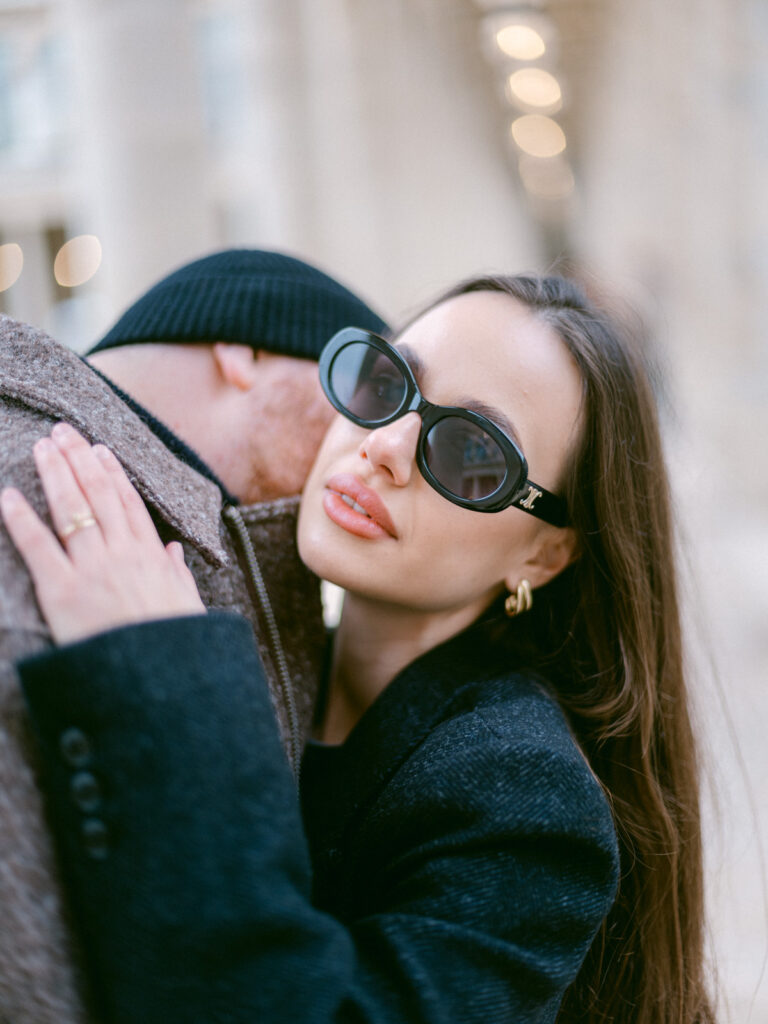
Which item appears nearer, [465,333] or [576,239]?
[465,333]

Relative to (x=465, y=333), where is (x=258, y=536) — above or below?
below

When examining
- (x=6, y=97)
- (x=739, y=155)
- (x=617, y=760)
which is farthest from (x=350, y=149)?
(x=6, y=97)

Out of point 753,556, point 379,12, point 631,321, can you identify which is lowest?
point 753,556

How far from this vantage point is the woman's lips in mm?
1713

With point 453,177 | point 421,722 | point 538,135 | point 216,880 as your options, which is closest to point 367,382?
point 421,722

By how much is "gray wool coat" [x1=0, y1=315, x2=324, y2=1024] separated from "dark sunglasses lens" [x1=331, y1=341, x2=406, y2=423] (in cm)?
24

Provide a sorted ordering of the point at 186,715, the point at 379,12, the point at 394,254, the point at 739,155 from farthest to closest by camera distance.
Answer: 1. the point at 394,254
2. the point at 379,12
3. the point at 739,155
4. the point at 186,715

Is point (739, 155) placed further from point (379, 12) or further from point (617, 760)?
point (617, 760)

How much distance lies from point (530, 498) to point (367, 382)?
1.25ft

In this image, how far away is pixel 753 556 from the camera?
708 centimetres

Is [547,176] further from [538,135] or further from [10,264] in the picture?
[10,264]

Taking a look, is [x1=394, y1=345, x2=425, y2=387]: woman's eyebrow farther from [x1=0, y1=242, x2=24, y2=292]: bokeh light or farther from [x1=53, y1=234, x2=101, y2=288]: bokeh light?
[x1=0, y1=242, x2=24, y2=292]: bokeh light

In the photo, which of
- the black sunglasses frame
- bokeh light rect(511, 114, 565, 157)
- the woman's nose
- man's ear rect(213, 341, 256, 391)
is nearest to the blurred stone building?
bokeh light rect(511, 114, 565, 157)

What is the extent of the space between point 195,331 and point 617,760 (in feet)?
3.93
